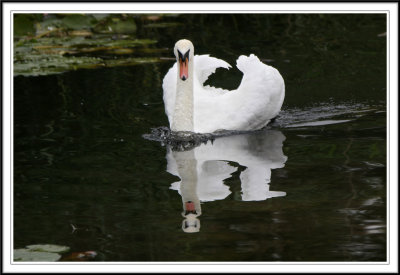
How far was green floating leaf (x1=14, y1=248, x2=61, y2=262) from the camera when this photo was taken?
595cm

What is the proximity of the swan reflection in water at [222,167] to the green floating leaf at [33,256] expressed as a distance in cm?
104

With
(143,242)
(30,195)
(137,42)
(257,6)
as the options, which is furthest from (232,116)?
(137,42)

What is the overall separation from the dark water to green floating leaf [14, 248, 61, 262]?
21cm

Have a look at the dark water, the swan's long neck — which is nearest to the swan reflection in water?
the dark water

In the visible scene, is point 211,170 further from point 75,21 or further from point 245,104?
point 75,21

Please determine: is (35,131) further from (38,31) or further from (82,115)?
(38,31)

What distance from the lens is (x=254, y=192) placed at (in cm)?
735

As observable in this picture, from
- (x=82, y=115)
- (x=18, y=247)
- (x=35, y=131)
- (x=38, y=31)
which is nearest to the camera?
(x=18, y=247)

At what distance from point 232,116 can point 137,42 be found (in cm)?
528

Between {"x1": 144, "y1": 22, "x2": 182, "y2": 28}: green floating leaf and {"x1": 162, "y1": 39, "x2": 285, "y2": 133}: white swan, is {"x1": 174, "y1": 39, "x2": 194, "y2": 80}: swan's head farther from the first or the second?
{"x1": 144, "y1": 22, "x2": 182, "y2": 28}: green floating leaf

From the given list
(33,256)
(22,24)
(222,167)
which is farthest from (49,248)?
(22,24)

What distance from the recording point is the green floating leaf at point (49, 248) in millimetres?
6109

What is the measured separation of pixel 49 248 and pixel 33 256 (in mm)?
160

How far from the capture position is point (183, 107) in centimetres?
946
